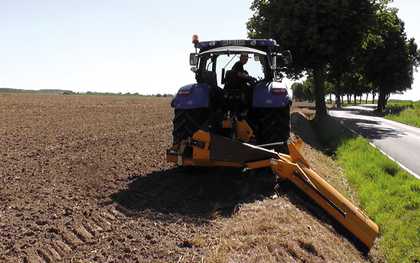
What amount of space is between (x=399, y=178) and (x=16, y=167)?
25.8ft

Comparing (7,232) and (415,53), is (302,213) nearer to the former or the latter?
(7,232)

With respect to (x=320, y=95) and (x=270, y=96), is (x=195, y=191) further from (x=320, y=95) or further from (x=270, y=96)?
(x=320, y=95)

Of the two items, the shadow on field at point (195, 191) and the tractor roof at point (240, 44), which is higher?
the tractor roof at point (240, 44)

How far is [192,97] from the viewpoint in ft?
25.0

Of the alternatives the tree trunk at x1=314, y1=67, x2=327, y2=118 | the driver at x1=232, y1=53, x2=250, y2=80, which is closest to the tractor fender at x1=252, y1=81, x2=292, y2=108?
the driver at x1=232, y1=53, x2=250, y2=80

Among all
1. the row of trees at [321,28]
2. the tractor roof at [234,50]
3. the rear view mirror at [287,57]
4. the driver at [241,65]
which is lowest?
the driver at [241,65]

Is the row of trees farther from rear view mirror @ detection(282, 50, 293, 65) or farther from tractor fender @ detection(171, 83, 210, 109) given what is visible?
tractor fender @ detection(171, 83, 210, 109)

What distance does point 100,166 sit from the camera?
8242mm

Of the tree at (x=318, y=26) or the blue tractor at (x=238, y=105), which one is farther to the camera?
the tree at (x=318, y=26)

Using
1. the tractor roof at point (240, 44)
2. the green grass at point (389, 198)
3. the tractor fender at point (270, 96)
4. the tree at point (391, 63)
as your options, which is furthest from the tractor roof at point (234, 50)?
the tree at point (391, 63)

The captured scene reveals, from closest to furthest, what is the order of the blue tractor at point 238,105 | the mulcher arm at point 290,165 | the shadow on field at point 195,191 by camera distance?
the shadow on field at point 195,191 < the mulcher arm at point 290,165 < the blue tractor at point 238,105

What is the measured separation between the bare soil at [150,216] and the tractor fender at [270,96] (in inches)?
45.6

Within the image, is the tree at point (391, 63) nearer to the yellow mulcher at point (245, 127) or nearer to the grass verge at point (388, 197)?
the grass verge at point (388, 197)

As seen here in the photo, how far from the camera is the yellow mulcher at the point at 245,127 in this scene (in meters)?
6.22
